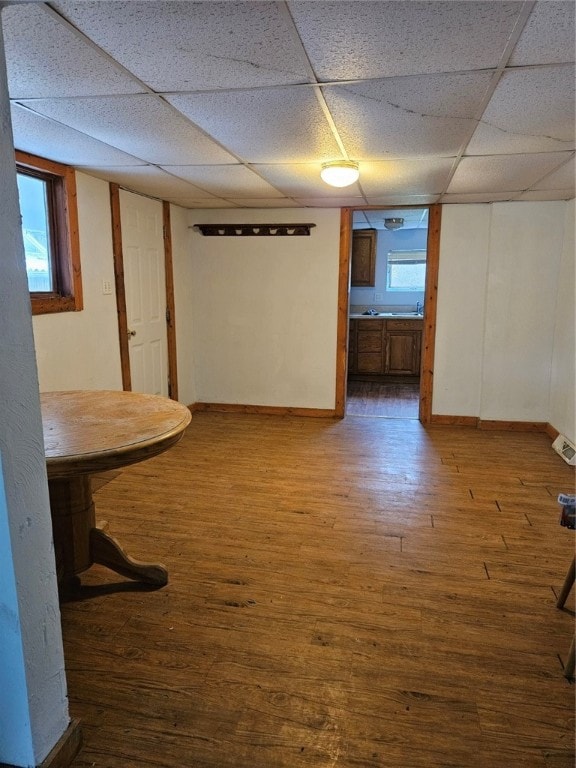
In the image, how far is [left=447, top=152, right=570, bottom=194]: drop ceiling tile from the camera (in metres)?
2.89

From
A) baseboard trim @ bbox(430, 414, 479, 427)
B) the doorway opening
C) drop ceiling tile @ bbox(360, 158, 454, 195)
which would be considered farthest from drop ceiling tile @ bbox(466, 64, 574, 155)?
the doorway opening

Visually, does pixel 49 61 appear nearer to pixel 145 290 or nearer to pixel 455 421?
pixel 145 290

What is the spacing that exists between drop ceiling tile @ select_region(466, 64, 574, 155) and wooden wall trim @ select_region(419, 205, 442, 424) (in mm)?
1899

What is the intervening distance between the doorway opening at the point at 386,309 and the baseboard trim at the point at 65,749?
4.43m

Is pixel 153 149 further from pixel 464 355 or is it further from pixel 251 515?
pixel 464 355

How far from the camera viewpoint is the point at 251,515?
9.79 ft

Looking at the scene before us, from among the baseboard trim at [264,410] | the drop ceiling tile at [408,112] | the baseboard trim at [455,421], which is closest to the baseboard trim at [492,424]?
the baseboard trim at [455,421]

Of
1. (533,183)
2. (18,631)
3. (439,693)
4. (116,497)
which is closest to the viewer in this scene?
(18,631)

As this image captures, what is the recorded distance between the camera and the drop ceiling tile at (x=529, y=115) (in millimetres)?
1798

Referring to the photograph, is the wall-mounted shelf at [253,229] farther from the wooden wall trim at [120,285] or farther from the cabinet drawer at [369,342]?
the cabinet drawer at [369,342]

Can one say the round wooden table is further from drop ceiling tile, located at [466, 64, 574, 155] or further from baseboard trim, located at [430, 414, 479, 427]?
baseboard trim, located at [430, 414, 479, 427]

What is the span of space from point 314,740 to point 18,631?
3.01ft

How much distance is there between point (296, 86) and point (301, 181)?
5.84ft

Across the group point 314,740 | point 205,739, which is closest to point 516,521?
point 314,740
